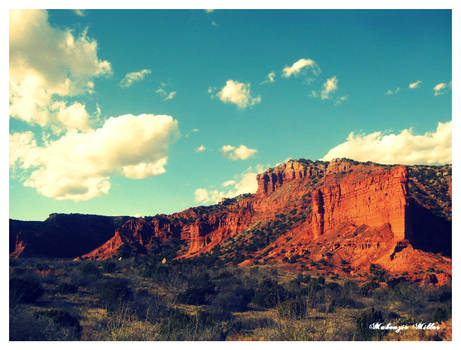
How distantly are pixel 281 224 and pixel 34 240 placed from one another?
235 ft

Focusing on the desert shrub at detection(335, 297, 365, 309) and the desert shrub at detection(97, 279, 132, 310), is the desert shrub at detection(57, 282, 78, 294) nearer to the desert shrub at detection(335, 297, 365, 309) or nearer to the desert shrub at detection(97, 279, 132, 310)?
the desert shrub at detection(97, 279, 132, 310)

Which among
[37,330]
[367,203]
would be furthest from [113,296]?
[367,203]

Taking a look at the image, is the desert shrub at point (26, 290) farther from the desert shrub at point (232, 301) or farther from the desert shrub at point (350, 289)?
the desert shrub at point (350, 289)

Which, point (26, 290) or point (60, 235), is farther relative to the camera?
point (60, 235)

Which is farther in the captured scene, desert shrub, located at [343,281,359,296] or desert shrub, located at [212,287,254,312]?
desert shrub, located at [343,281,359,296]

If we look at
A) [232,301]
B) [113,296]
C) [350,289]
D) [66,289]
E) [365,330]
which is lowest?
[350,289]

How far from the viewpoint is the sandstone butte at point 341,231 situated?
133 ft

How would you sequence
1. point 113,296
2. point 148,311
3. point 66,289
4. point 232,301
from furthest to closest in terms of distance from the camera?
point 66,289, point 232,301, point 113,296, point 148,311

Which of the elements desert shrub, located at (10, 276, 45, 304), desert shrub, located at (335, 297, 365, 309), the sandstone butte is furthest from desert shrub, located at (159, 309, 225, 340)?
the sandstone butte

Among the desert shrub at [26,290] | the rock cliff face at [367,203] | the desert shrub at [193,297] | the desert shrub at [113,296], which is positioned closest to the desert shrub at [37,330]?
the desert shrub at [113,296]

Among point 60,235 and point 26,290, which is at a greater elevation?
point 26,290

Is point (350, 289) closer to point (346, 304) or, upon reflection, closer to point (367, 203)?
point (346, 304)

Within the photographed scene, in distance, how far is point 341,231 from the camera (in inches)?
2046

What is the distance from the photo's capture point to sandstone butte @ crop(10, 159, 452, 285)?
40406 millimetres
